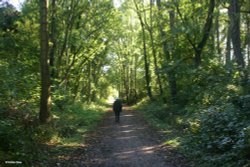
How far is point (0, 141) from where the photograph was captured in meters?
8.27

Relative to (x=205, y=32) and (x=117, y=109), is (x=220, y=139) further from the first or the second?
(x=117, y=109)

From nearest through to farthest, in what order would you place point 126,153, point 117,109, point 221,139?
point 221,139 → point 126,153 → point 117,109

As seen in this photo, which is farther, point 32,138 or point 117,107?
point 117,107

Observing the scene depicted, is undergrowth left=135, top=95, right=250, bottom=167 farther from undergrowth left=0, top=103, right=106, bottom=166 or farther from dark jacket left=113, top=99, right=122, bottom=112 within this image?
dark jacket left=113, top=99, right=122, bottom=112

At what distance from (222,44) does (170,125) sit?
23.6 m

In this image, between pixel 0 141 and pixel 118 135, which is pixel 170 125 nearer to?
pixel 118 135

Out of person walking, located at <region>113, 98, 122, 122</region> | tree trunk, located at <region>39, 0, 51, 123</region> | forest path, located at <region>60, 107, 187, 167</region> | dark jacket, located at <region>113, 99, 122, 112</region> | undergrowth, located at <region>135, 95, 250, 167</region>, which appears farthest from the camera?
dark jacket, located at <region>113, 99, 122, 112</region>

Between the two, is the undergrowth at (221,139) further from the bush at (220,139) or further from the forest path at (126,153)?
the forest path at (126,153)

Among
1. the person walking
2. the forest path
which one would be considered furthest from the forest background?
the person walking

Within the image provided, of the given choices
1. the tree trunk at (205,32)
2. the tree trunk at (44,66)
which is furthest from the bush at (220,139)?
the tree trunk at (205,32)

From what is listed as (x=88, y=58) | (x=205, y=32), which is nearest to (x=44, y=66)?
(x=205, y=32)

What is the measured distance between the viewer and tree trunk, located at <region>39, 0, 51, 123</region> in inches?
473

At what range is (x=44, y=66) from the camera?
483 inches

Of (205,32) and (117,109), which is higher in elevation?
(205,32)
